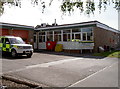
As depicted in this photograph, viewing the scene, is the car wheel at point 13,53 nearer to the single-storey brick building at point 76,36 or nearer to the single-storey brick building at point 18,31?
the single-storey brick building at point 18,31

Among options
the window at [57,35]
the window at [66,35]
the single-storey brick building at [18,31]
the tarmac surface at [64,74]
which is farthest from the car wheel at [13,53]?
the window at [57,35]

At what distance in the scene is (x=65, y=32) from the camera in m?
21.3

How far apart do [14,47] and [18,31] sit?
33.8 ft

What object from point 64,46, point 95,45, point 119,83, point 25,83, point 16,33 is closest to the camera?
point 25,83

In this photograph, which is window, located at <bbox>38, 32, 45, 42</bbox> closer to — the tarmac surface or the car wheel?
the car wheel

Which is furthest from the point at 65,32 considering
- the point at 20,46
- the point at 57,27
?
the point at 20,46

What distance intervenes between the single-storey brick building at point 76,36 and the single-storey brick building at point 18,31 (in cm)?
158

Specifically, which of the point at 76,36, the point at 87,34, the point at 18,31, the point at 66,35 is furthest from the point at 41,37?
the point at 87,34

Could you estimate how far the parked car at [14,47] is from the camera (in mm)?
12164

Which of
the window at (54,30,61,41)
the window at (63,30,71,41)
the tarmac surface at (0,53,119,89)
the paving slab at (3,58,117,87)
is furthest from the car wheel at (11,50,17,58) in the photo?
the window at (54,30,61,41)

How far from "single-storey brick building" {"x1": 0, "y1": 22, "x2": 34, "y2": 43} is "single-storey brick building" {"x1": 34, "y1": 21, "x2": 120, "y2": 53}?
1578 millimetres

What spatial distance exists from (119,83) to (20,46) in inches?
350

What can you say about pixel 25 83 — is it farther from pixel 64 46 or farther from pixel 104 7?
pixel 64 46

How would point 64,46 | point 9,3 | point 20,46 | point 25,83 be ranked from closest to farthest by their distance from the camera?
point 9,3
point 25,83
point 20,46
point 64,46
